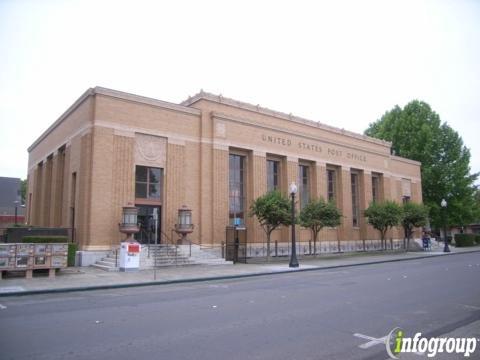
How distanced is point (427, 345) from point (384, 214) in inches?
1216

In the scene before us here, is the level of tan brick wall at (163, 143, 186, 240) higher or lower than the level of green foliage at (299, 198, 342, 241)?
higher

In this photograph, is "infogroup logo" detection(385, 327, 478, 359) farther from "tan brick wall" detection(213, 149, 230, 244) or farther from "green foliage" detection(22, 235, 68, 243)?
"tan brick wall" detection(213, 149, 230, 244)

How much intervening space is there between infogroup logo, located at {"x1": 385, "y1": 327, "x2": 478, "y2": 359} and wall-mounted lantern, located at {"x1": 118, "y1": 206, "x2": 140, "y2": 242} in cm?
1806

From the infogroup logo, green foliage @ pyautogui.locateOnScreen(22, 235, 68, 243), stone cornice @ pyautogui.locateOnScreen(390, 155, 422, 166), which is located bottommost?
the infogroup logo

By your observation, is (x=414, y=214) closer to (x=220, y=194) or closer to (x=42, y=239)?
(x=220, y=194)

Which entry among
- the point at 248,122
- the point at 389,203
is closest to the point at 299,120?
the point at 248,122

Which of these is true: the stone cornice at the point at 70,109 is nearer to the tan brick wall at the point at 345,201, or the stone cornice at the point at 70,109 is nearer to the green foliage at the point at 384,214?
the tan brick wall at the point at 345,201

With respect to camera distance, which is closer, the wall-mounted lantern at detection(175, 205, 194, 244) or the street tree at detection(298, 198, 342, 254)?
the wall-mounted lantern at detection(175, 205, 194, 244)

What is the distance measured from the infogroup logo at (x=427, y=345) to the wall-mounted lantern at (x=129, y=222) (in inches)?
711

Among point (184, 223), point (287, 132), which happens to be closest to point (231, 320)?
point (184, 223)

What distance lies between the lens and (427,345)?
265 inches

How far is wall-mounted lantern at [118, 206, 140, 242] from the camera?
23062mm

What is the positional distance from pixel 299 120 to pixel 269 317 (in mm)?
28236

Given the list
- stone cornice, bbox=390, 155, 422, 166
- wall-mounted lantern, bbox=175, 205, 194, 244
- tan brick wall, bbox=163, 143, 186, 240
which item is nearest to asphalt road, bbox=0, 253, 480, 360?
wall-mounted lantern, bbox=175, 205, 194, 244
